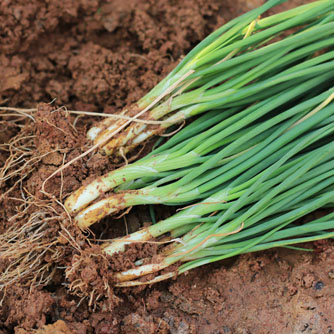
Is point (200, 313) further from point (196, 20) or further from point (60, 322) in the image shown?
point (196, 20)

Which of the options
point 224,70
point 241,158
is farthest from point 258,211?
point 224,70

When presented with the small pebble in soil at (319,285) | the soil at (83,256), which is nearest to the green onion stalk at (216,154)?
the soil at (83,256)

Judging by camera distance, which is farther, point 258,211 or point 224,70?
point 224,70

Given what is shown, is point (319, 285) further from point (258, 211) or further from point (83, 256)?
point (83, 256)

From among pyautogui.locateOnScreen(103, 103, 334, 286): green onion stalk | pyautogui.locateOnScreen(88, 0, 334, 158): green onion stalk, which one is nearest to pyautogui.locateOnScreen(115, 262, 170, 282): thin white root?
pyautogui.locateOnScreen(103, 103, 334, 286): green onion stalk

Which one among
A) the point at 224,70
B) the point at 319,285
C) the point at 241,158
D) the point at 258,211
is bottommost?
the point at 319,285

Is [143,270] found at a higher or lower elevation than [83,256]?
lower
